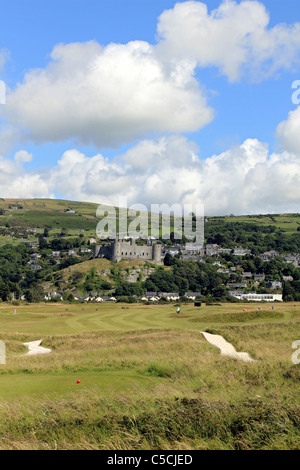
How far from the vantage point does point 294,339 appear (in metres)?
31.3

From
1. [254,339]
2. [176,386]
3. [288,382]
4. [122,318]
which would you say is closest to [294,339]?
[254,339]

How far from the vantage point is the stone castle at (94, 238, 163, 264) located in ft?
450

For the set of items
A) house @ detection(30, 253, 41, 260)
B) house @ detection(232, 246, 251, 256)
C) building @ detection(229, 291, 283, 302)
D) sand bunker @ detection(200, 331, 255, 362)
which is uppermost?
house @ detection(232, 246, 251, 256)

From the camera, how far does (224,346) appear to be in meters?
30.1

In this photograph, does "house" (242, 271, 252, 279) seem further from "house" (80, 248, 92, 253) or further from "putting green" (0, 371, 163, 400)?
"putting green" (0, 371, 163, 400)

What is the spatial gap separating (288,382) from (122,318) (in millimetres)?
38468

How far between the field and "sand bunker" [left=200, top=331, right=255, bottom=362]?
0.63 metres

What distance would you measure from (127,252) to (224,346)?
363 feet

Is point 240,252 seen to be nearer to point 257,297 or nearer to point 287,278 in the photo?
point 287,278

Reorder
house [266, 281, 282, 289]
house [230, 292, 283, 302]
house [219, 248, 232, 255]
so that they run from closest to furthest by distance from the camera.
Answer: house [230, 292, 283, 302] → house [266, 281, 282, 289] → house [219, 248, 232, 255]

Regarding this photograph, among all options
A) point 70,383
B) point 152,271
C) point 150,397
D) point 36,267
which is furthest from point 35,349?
point 36,267

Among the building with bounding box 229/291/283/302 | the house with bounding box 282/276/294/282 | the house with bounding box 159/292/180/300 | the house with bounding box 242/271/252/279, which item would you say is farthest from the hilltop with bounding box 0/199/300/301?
the house with bounding box 159/292/180/300

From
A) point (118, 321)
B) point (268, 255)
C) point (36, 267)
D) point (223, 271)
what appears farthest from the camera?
point (268, 255)
